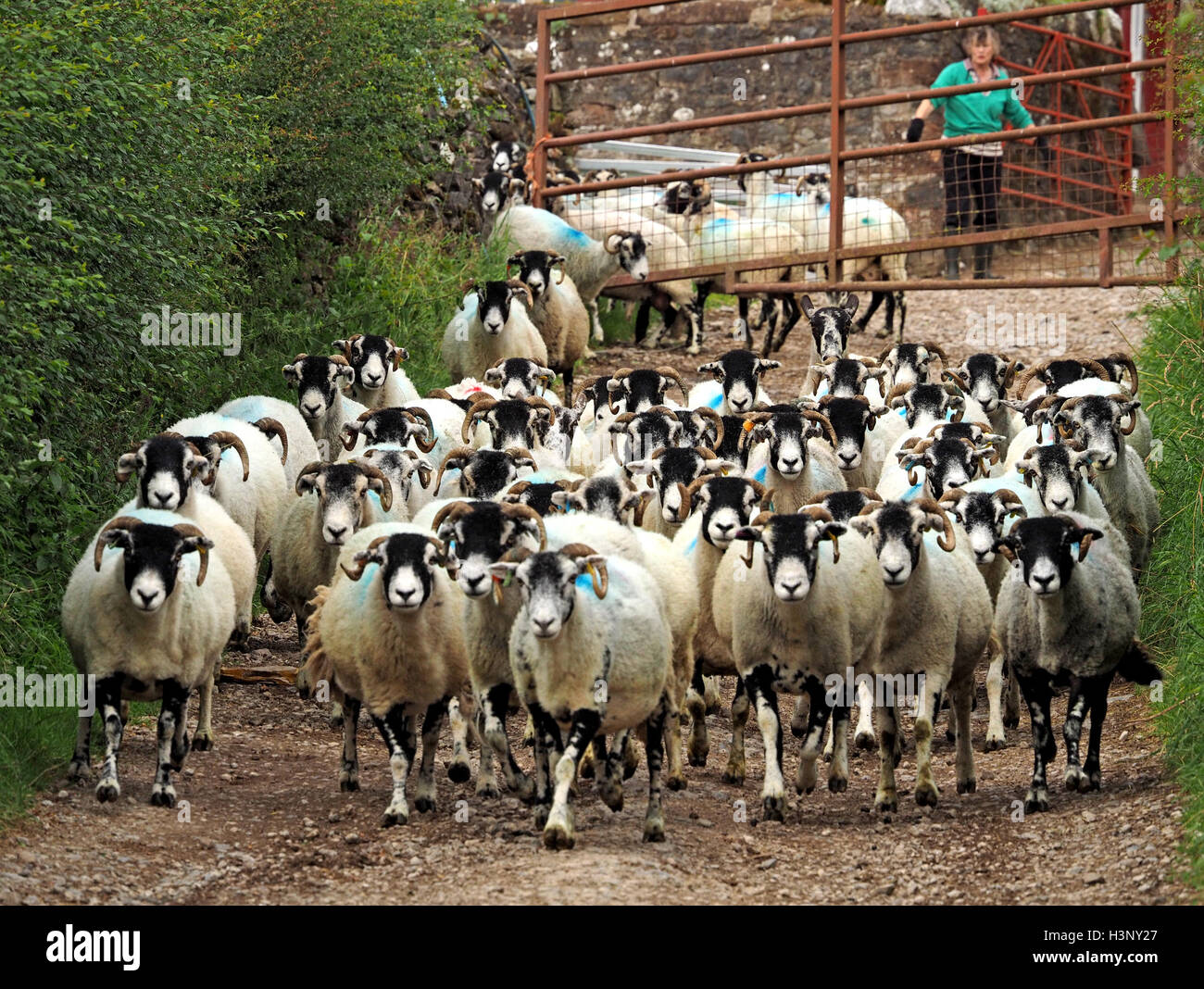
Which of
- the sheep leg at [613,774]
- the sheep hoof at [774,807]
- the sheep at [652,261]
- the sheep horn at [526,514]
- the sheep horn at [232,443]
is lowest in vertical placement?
the sheep hoof at [774,807]

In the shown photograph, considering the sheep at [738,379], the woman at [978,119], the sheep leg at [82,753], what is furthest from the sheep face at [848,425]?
the woman at [978,119]

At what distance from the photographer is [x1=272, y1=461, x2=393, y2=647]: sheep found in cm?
986

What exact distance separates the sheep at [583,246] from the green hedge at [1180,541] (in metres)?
5.04

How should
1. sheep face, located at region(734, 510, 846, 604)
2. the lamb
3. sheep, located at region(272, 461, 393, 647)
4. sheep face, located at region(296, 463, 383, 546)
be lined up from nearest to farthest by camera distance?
sheep face, located at region(734, 510, 846, 604) < sheep face, located at region(296, 463, 383, 546) < sheep, located at region(272, 461, 393, 647) < the lamb

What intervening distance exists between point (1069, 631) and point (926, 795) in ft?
3.40

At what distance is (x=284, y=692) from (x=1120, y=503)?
5.12m

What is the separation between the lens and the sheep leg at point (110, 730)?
820cm

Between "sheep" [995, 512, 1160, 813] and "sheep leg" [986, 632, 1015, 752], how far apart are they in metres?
1.13

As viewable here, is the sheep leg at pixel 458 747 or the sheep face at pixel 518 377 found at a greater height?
the sheep face at pixel 518 377

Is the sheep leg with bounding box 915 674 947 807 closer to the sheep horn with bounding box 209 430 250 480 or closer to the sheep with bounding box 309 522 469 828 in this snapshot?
the sheep with bounding box 309 522 469 828

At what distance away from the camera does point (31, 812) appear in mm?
7879

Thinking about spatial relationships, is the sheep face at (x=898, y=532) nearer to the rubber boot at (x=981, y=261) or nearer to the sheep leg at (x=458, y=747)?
the sheep leg at (x=458, y=747)

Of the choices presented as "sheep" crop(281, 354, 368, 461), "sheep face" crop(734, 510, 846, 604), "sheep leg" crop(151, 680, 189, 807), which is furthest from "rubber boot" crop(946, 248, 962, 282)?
"sheep leg" crop(151, 680, 189, 807)

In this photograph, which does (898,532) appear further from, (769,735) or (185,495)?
(185,495)
